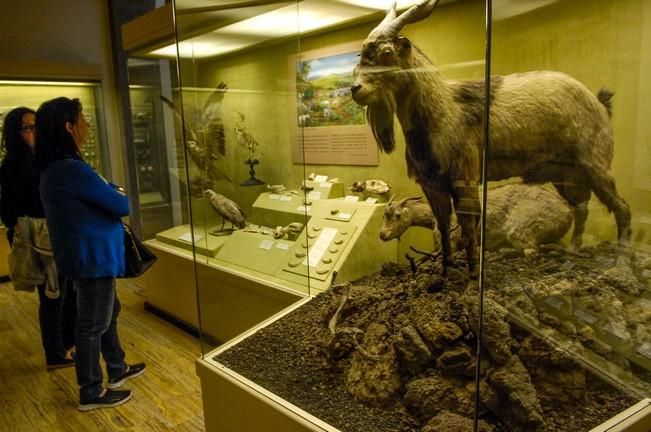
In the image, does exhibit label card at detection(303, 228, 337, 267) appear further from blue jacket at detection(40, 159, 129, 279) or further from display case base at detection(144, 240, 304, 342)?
blue jacket at detection(40, 159, 129, 279)

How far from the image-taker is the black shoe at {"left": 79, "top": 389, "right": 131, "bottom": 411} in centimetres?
255

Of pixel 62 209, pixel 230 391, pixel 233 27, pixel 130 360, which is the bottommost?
pixel 130 360

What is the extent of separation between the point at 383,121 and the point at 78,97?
4.86m

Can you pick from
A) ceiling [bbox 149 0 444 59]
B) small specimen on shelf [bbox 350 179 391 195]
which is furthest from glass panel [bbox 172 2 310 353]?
small specimen on shelf [bbox 350 179 391 195]

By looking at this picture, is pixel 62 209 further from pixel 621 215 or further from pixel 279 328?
pixel 621 215

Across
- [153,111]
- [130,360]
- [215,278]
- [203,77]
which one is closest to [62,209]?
[215,278]

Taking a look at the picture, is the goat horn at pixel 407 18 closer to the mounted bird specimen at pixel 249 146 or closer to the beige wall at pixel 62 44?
the mounted bird specimen at pixel 249 146

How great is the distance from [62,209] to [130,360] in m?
1.35

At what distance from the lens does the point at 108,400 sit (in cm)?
259

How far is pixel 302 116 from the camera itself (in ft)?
7.88

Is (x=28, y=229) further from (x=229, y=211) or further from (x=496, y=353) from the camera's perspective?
(x=496, y=353)

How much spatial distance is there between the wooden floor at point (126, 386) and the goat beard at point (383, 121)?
1.71m

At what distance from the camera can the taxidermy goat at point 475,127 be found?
1297 millimetres

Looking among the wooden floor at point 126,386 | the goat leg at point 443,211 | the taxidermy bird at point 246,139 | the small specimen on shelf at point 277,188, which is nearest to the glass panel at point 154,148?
the wooden floor at point 126,386
